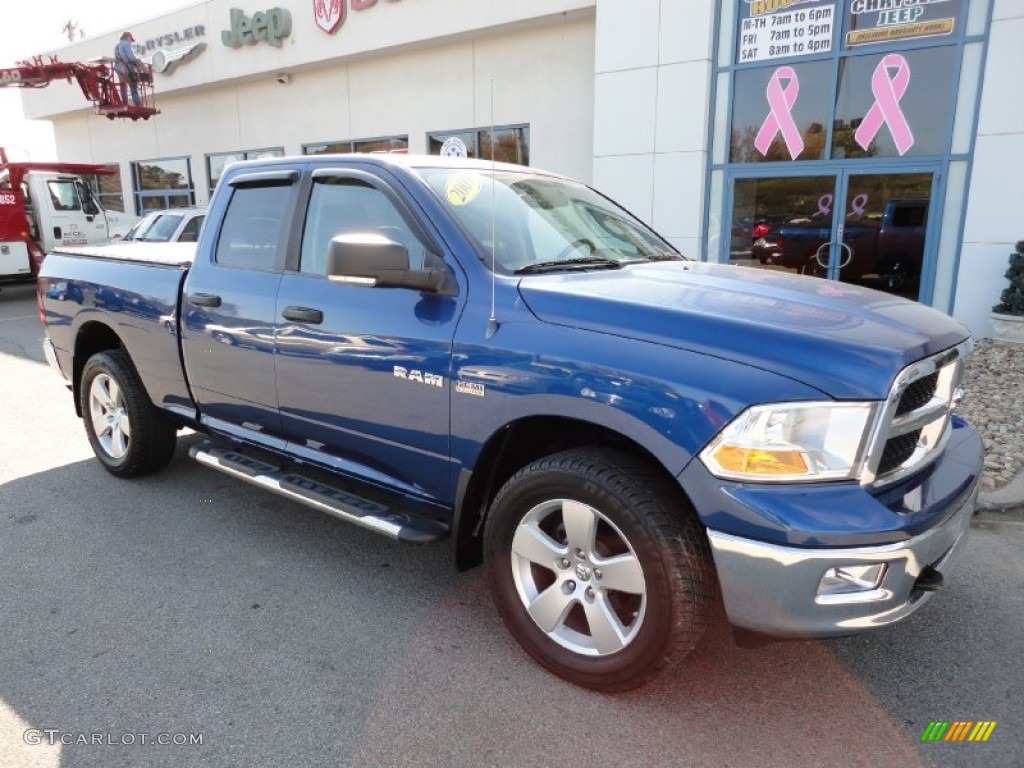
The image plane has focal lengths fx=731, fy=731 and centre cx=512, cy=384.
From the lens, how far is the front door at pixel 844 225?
376 inches

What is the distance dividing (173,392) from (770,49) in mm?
9219

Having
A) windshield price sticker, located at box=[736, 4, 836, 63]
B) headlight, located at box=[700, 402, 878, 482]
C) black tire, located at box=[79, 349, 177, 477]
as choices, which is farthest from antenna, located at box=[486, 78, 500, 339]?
windshield price sticker, located at box=[736, 4, 836, 63]

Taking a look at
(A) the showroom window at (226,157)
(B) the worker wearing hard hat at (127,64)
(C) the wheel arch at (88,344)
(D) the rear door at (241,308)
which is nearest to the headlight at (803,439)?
(D) the rear door at (241,308)

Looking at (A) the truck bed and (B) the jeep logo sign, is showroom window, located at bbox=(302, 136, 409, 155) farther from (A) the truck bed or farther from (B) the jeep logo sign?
(A) the truck bed

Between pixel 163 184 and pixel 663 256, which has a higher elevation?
pixel 163 184

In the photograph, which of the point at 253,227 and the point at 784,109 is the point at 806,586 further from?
the point at 784,109

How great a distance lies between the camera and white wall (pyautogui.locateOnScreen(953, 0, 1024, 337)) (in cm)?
852

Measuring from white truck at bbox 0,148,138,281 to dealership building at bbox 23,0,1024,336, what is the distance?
623 cm

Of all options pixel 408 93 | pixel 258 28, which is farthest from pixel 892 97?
pixel 258 28

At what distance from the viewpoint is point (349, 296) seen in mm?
3277

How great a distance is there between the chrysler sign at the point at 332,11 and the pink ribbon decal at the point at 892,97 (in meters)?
9.83

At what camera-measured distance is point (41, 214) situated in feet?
52.6

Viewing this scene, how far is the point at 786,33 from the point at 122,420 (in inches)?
374

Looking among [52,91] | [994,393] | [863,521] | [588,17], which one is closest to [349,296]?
[863,521]
